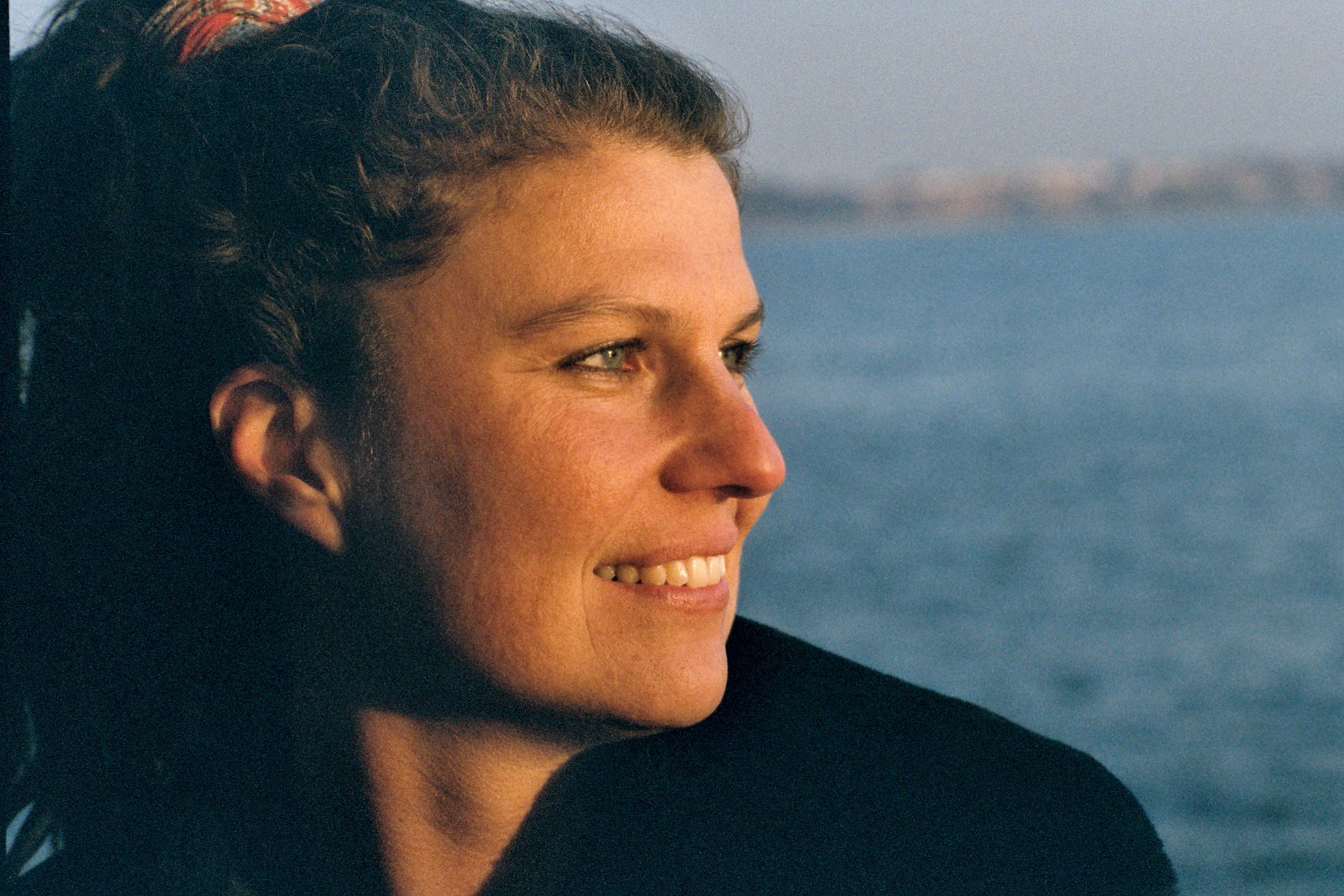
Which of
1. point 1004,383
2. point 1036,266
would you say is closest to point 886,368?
point 1004,383

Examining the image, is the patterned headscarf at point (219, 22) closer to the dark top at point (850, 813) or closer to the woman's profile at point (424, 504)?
the woman's profile at point (424, 504)

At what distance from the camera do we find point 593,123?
1.57 m

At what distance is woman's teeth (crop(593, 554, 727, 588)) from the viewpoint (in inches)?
60.1

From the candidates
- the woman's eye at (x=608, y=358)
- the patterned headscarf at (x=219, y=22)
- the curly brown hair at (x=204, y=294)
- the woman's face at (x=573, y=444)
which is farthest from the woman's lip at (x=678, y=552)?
the patterned headscarf at (x=219, y=22)

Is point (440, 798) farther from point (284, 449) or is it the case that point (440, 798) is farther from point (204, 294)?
point (204, 294)

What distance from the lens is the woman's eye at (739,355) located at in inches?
67.5

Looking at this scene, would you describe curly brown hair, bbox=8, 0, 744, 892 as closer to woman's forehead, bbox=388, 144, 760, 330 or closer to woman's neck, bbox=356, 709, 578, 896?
woman's forehead, bbox=388, 144, 760, 330

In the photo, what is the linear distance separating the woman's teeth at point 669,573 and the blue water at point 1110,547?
1.29 ft

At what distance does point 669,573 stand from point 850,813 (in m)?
0.50

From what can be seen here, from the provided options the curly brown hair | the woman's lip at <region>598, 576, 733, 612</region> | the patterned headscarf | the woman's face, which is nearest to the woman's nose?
the woman's face

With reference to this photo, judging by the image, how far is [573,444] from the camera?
1.51m

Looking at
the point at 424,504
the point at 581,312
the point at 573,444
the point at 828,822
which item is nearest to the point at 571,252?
the point at 581,312

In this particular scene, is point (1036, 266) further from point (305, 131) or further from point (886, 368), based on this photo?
point (305, 131)

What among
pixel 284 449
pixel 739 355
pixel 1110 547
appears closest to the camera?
pixel 284 449
